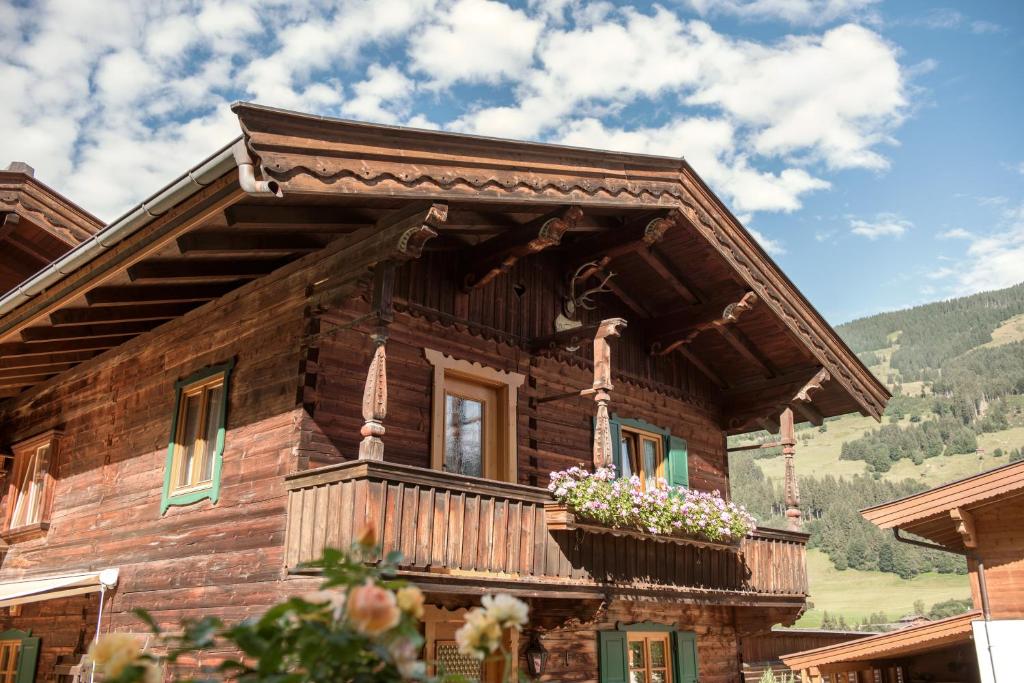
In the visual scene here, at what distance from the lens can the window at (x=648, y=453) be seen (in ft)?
42.5

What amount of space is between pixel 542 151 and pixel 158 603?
6.32 metres

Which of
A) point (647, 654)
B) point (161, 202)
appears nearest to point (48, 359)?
point (161, 202)

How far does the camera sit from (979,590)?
39.7ft

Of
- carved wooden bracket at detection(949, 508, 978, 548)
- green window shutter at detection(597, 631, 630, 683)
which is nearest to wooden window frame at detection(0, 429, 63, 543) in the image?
green window shutter at detection(597, 631, 630, 683)

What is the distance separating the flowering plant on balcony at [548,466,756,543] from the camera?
9633mm

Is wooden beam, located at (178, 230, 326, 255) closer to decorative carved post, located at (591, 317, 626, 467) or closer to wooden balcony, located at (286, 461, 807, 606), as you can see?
wooden balcony, located at (286, 461, 807, 606)

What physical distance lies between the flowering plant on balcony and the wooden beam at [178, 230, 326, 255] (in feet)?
11.5

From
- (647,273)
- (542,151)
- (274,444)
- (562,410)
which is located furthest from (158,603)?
(647,273)

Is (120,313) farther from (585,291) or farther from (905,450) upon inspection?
(905,450)

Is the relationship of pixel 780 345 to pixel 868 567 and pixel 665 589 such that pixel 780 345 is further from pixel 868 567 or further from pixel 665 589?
pixel 868 567

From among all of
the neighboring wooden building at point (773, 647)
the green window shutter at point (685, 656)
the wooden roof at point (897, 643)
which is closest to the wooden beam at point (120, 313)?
the green window shutter at point (685, 656)

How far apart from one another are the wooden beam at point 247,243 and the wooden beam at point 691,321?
5.86m

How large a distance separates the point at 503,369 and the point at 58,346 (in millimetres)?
5836

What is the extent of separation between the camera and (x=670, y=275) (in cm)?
1272
